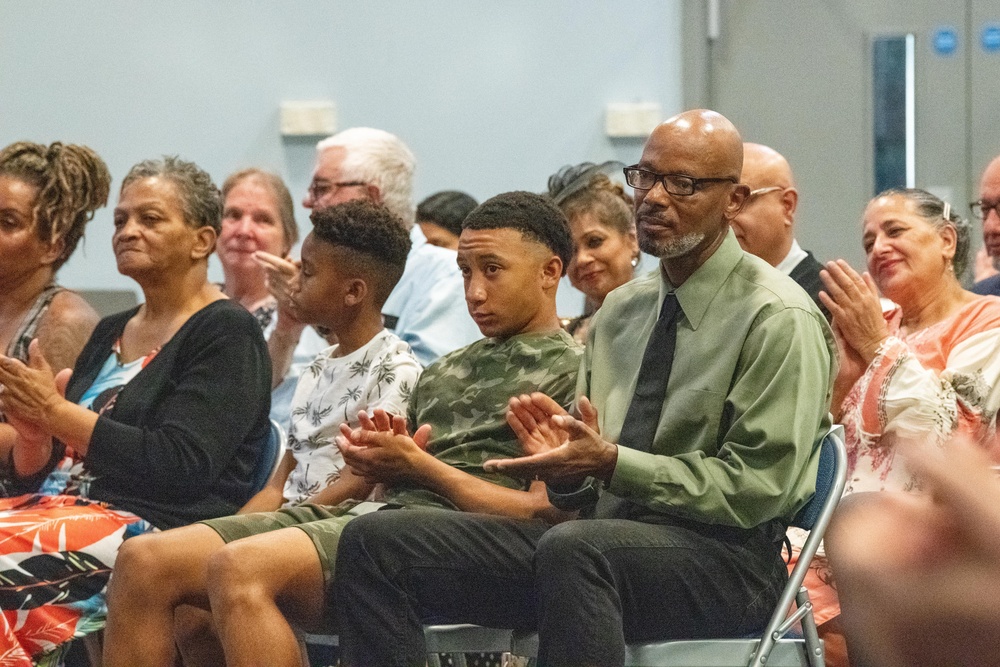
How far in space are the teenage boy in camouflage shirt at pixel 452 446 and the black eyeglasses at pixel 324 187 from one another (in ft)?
3.87

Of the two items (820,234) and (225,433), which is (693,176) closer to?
(225,433)

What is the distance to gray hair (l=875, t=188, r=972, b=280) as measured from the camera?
9.92ft

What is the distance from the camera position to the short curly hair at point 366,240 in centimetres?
295

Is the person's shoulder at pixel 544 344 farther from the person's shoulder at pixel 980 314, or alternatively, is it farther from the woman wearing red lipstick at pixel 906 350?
the person's shoulder at pixel 980 314

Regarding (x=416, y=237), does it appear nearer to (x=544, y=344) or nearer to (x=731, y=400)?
(x=544, y=344)

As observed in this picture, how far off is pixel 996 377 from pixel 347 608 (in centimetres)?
138

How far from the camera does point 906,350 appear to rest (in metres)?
2.68

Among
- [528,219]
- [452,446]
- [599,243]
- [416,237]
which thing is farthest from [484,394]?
[416,237]

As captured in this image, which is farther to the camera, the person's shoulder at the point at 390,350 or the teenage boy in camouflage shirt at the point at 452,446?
the person's shoulder at the point at 390,350

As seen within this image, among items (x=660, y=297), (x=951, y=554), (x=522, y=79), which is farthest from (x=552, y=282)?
(x=522, y=79)

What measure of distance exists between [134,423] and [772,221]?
161cm

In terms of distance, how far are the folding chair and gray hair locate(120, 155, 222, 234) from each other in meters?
1.35

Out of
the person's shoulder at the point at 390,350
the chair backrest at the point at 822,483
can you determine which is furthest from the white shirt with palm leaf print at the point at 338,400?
the chair backrest at the point at 822,483

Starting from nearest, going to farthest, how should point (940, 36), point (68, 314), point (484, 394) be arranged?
point (484, 394) → point (68, 314) → point (940, 36)
